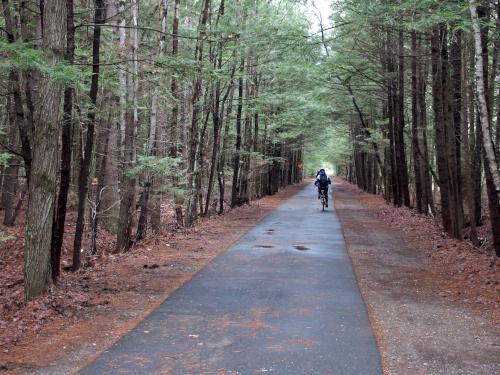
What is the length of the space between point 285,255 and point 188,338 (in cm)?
643

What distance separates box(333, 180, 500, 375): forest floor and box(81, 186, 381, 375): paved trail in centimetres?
29

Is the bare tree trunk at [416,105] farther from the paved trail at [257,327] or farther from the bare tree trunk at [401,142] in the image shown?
the paved trail at [257,327]

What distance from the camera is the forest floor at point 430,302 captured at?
18.5ft

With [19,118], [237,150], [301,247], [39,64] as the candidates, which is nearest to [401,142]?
[237,150]

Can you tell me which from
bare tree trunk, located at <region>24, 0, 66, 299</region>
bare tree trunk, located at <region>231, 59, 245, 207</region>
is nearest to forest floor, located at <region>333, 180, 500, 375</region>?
bare tree trunk, located at <region>24, 0, 66, 299</region>

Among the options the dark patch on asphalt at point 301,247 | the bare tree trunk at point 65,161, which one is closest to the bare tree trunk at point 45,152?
the bare tree trunk at point 65,161

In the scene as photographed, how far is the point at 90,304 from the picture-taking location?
7.81 metres

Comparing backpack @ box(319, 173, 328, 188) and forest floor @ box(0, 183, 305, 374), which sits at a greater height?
backpack @ box(319, 173, 328, 188)

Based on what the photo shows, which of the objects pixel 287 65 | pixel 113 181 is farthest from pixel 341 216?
pixel 113 181

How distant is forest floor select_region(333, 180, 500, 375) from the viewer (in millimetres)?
5648

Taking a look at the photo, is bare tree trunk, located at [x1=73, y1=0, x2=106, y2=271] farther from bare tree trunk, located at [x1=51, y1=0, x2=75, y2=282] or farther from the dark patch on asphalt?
the dark patch on asphalt

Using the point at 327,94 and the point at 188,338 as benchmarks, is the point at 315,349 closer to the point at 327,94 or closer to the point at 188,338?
the point at 188,338

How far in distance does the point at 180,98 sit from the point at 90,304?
14985mm

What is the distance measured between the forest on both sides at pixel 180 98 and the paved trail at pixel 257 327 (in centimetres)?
262
